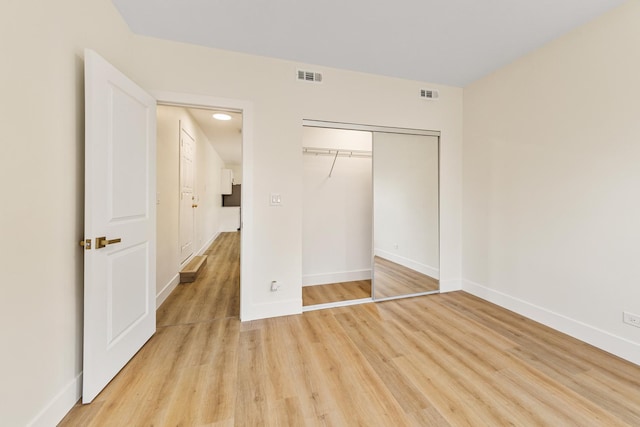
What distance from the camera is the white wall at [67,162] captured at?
1181 mm

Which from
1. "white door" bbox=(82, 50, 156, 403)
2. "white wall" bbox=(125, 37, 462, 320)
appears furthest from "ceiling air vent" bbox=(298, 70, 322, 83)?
"white door" bbox=(82, 50, 156, 403)

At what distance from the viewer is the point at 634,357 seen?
76.1 inches

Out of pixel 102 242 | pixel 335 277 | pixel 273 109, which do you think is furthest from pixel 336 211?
pixel 102 242

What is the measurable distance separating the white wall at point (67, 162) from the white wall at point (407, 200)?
34.8 inches

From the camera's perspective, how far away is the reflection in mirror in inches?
128

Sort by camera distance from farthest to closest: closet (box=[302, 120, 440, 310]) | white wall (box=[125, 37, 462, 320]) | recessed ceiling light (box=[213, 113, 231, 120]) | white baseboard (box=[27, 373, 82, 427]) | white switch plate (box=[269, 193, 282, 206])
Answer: recessed ceiling light (box=[213, 113, 231, 120]), closet (box=[302, 120, 440, 310]), white switch plate (box=[269, 193, 282, 206]), white wall (box=[125, 37, 462, 320]), white baseboard (box=[27, 373, 82, 427])

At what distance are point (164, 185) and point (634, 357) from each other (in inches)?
175

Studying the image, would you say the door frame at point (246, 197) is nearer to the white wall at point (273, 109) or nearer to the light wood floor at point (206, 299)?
the white wall at point (273, 109)

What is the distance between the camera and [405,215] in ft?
11.8

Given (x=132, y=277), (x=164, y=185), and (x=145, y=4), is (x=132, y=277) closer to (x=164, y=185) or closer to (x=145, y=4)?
(x=164, y=185)

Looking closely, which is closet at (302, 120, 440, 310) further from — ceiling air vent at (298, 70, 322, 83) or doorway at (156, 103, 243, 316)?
doorway at (156, 103, 243, 316)

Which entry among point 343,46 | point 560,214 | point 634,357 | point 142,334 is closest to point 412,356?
point 634,357

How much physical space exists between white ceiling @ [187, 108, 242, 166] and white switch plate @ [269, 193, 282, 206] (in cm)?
138

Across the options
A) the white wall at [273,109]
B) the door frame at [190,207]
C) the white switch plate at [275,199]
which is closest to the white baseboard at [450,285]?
the white wall at [273,109]
